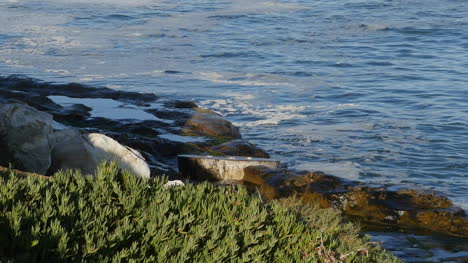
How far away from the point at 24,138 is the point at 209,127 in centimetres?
714

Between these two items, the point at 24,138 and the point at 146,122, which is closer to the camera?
the point at 24,138

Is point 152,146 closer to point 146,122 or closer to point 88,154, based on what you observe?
point 146,122

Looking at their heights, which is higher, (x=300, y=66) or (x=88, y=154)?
(x=88, y=154)

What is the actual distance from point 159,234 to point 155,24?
30.4 meters

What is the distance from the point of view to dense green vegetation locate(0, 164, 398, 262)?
4.19 metres

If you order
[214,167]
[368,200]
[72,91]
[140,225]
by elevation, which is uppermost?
[140,225]

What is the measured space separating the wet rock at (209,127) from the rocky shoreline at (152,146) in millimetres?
21

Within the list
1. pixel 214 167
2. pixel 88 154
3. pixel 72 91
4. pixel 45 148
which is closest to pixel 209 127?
pixel 214 167

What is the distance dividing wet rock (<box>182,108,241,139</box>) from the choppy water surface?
1.10 meters

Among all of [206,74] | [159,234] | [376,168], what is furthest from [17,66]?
[159,234]

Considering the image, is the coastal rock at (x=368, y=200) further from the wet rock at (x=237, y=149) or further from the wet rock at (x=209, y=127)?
the wet rock at (x=209, y=127)

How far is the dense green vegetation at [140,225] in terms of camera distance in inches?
165

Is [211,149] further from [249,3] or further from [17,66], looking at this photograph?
[249,3]

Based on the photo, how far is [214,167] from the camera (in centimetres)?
1198
